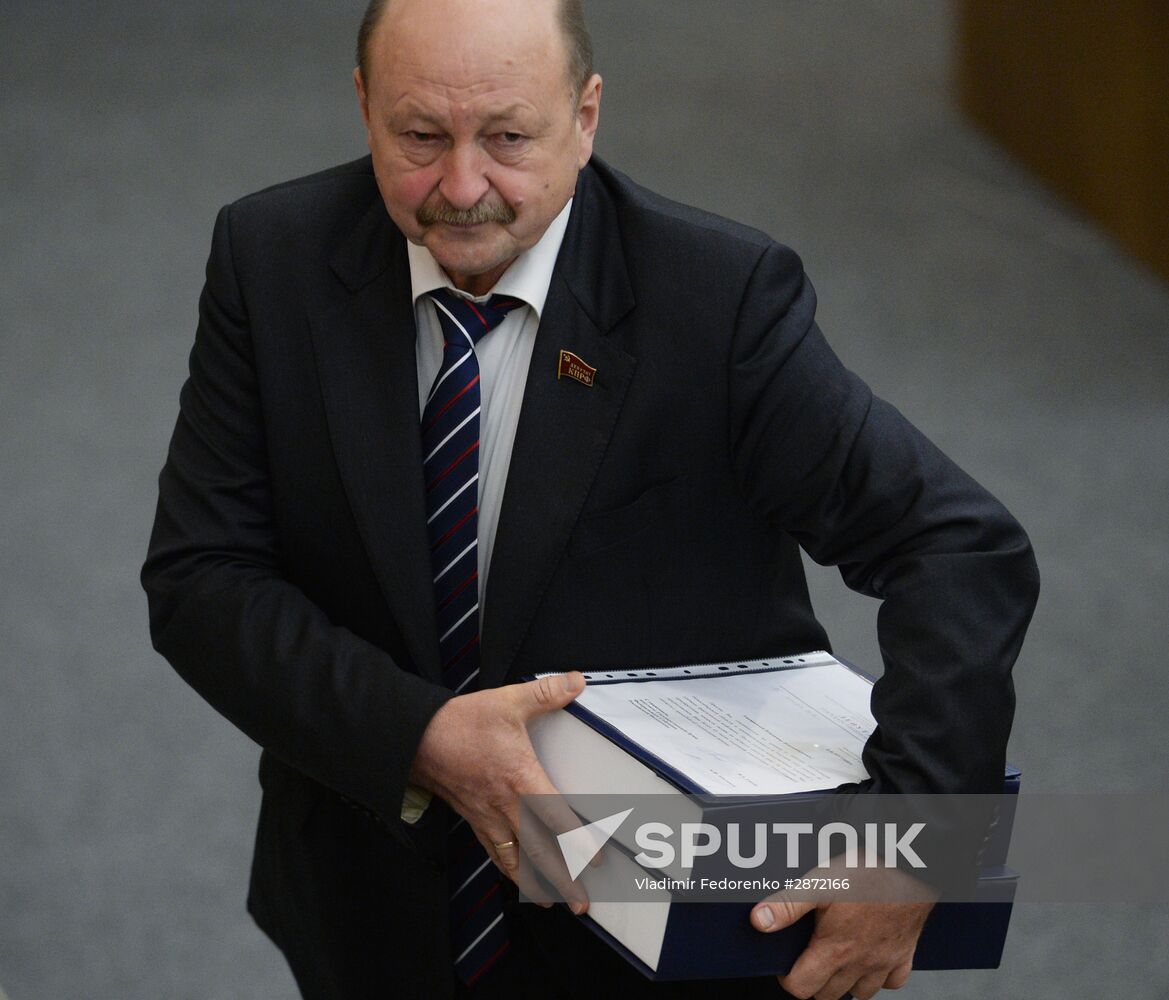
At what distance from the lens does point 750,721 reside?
1653 millimetres

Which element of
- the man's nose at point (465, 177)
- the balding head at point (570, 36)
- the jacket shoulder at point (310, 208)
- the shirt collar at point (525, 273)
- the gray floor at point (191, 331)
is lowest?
the gray floor at point (191, 331)

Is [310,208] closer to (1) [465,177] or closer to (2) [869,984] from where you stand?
(1) [465,177]

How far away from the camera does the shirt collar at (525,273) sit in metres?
1.80

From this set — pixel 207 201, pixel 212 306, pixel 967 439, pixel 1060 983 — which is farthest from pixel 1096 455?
pixel 212 306

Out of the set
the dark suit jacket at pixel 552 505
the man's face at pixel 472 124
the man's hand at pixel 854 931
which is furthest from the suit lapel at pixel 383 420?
the man's hand at pixel 854 931

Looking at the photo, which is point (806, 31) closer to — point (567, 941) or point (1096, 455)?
point (1096, 455)

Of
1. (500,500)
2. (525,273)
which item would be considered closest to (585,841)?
(500,500)

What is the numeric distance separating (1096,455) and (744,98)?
2919 mm

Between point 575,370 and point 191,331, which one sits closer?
point 575,370

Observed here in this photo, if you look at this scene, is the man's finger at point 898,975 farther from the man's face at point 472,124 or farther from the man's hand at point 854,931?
the man's face at point 472,124

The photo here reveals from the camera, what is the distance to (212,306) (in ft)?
6.09

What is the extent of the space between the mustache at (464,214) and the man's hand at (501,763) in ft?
1.42

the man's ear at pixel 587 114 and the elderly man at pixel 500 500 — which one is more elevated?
the man's ear at pixel 587 114

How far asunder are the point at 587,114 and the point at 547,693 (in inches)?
23.3
